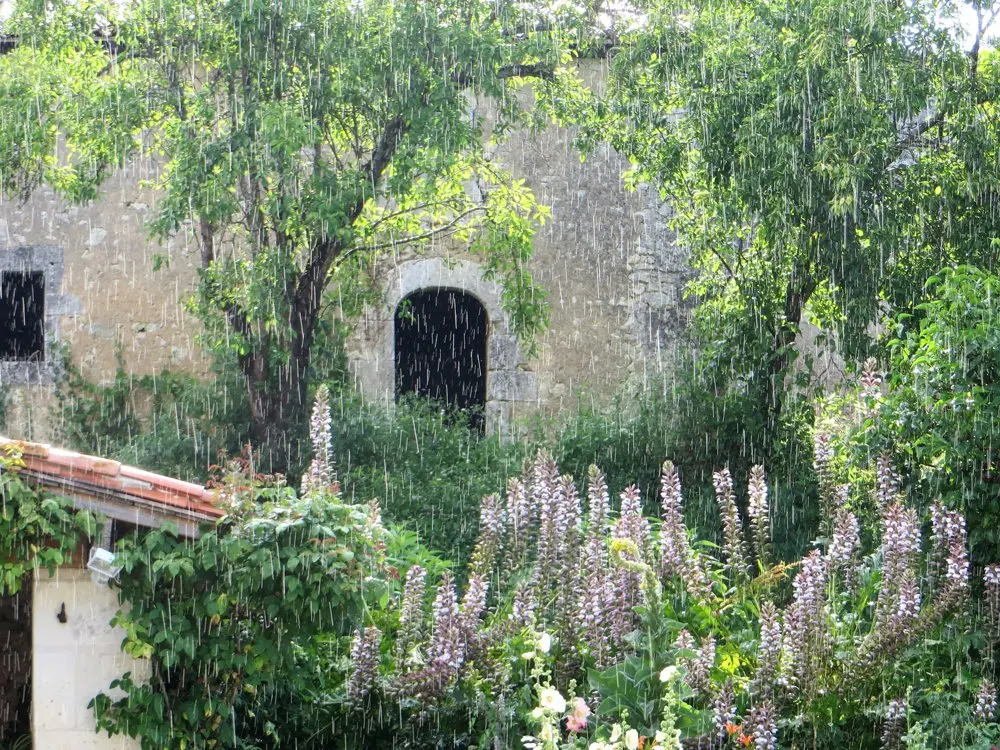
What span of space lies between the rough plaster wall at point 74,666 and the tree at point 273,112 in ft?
12.8

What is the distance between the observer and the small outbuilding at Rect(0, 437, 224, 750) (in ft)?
19.6

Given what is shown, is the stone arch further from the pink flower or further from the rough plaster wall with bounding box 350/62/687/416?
the pink flower

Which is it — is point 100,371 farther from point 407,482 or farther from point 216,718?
point 216,718

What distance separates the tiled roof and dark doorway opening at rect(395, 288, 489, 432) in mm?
7863

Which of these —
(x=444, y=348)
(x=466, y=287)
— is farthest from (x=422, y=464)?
(x=444, y=348)

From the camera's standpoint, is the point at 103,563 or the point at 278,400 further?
the point at 278,400

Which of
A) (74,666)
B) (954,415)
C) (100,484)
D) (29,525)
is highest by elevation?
(954,415)

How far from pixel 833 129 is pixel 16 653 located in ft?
21.7

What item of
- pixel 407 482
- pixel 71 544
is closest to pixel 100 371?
pixel 407 482

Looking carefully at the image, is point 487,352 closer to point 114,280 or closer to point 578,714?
point 114,280

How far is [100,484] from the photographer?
5.94m

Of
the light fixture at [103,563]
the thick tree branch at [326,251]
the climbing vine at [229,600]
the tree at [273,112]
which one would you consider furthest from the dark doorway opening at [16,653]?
the thick tree branch at [326,251]

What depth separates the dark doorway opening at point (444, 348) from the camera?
1410 cm

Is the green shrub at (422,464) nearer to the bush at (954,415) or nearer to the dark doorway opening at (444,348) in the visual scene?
the dark doorway opening at (444,348)
